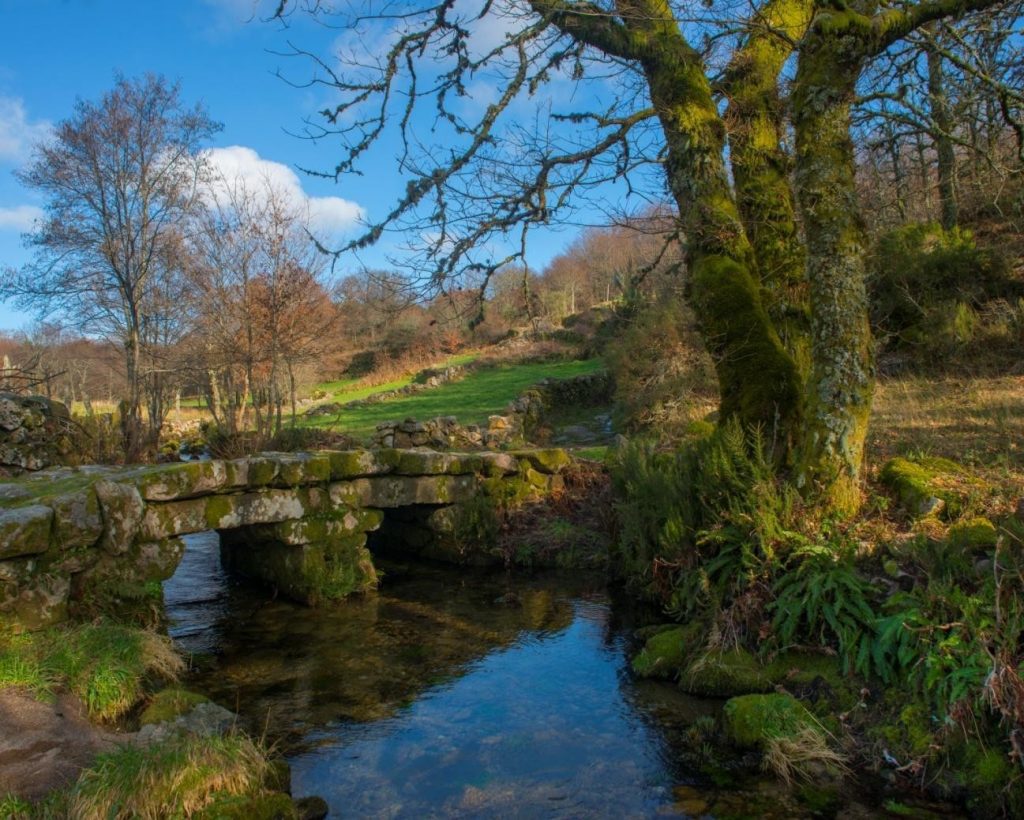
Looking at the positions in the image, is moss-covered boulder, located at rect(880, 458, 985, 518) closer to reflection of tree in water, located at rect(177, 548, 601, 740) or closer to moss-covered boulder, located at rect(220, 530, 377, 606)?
reflection of tree in water, located at rect(177, 548, 601, 740)

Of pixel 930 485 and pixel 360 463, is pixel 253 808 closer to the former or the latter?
pixel 360 463

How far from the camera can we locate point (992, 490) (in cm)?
647

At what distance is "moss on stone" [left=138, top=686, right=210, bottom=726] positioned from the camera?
4.94 metres

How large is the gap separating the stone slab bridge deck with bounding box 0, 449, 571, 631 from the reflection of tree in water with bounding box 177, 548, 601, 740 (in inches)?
23.7

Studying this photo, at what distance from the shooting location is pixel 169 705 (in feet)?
16.7

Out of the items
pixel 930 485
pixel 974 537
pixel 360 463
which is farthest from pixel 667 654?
pixel 360 463

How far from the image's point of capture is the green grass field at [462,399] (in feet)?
61.4

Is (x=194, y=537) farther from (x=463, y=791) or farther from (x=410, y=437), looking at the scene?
(x=463, y=791)

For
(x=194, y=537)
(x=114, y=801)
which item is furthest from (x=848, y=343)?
(x=194, y=537)

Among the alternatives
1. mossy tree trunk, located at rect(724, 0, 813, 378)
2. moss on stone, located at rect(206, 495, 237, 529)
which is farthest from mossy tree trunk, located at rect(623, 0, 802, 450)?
moss on stone, located at rect(206, 495, 237, 529)

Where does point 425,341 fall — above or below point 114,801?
above

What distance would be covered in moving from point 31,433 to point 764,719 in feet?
33.3

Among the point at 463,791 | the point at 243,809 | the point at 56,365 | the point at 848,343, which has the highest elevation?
the point at 56,365

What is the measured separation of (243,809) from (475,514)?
6405 mm
